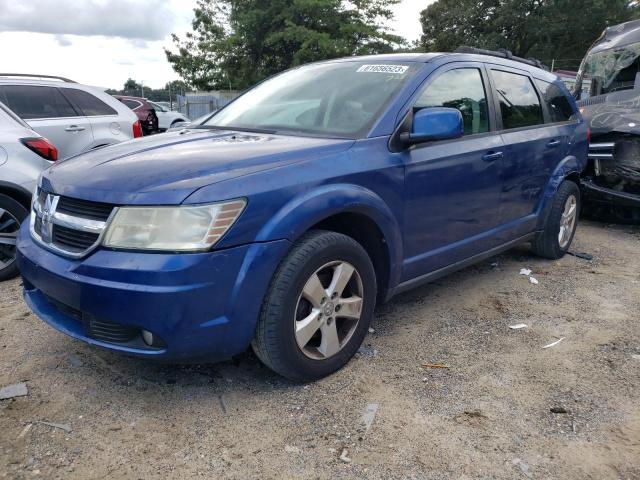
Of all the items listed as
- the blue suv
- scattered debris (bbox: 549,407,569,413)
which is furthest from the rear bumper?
scattered debris (bbox: 549,407,569,413)

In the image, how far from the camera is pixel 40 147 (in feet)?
14.8

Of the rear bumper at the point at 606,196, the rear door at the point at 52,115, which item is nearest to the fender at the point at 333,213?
the rear bumper at the point at 606,196

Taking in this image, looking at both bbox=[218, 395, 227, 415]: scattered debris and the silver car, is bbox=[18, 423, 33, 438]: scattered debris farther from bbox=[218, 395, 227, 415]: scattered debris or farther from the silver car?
the silver car

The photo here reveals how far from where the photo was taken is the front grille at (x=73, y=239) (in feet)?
7.89

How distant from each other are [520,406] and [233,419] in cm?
137

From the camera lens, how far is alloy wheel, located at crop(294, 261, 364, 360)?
8.63ft

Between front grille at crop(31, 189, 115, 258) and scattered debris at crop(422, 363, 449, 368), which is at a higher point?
front grille at crop(31, 189, 115, 258)

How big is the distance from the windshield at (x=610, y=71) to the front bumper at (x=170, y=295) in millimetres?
6688

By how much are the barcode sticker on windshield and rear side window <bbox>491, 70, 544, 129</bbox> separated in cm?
93

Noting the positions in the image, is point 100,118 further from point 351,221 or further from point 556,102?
point 556,102

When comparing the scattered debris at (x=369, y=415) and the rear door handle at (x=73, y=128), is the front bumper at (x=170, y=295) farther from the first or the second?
the rear door handle at (x=73, y=128)

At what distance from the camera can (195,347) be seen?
92.4 inches

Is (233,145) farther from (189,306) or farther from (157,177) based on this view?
(189,306)

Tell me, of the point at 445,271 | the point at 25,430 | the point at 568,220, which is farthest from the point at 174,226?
the point at 568,220
